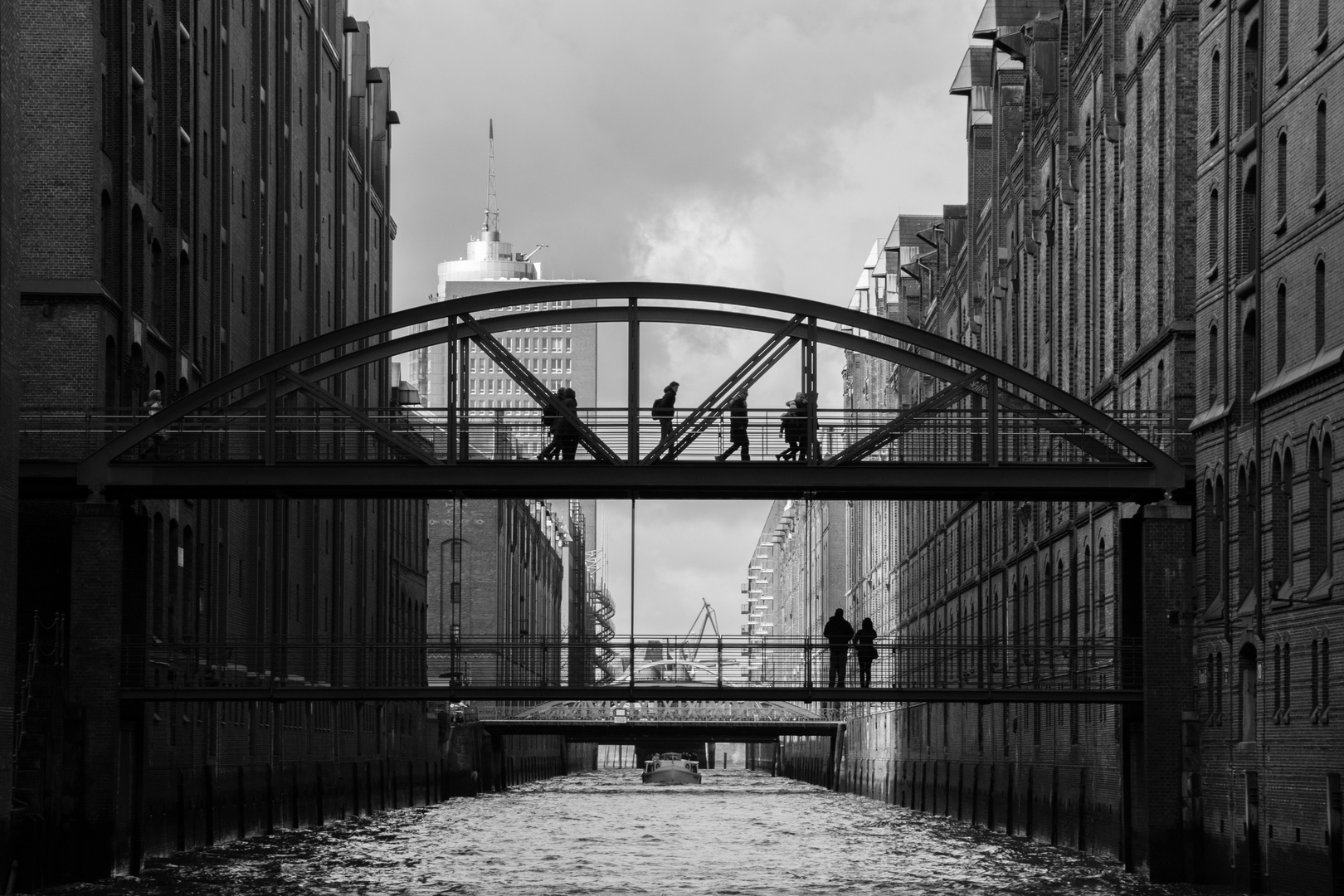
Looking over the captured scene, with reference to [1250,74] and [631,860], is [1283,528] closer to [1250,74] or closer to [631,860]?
[1250,74]

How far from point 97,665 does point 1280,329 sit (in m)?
17.7

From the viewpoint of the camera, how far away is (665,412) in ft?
122

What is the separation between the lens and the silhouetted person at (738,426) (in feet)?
119

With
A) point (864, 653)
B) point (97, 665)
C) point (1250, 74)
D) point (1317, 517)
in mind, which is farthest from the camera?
point (864, 653)

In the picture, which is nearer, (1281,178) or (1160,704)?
(1281,178)

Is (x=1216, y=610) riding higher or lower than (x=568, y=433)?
lower

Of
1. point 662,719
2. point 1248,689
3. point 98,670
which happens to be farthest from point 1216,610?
point 662,719

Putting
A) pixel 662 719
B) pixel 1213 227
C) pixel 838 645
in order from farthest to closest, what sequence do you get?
pixel 662 719, pixel 838 645, pixel 1213 227

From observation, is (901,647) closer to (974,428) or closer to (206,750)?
(974,428)

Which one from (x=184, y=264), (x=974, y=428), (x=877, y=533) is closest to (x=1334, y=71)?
(x=974, y=428)

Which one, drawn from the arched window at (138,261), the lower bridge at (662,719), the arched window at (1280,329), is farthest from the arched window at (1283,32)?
the lower bridge at (662,719)

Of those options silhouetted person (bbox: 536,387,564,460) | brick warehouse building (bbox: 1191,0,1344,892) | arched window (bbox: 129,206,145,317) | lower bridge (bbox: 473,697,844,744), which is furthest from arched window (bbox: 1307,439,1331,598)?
lower bridge (bbox: 473,697,844,744)

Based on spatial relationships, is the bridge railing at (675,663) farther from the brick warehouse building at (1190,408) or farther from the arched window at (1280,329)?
the arched window at (1280,329)

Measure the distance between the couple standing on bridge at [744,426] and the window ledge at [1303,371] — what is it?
6973 millimetres
